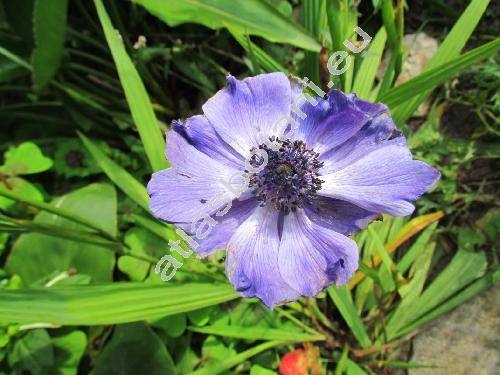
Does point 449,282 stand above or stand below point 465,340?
above

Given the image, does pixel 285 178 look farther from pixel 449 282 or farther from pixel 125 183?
pixel 449 282

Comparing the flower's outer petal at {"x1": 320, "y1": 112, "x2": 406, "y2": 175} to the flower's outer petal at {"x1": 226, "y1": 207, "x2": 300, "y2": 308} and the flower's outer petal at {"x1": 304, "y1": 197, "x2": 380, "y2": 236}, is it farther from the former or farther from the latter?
the flower's outer petal at {"x1": 226, "y1": 207, "x2": 300, "y2": 308}

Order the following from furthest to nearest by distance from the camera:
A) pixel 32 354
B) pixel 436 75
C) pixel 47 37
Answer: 1. pixel 47 37
2. pixel 32 354
3. pixel 436 75

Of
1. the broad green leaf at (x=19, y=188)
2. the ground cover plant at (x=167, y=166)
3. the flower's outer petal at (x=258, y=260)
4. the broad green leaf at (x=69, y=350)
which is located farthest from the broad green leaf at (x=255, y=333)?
the broad green leaf at (x=19, y=188)

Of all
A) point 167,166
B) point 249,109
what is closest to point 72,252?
point 167,166

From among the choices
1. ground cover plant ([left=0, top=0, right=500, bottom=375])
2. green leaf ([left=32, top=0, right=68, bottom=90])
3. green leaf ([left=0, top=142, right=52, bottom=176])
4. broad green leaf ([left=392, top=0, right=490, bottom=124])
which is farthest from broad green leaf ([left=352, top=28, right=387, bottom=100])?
green leaf ([left=0, top=142, right=52, bottom=176])

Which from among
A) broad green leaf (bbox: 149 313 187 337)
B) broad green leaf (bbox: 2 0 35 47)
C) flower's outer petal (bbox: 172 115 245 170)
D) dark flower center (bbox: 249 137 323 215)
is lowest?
broad green leaf (bbox: 149 313 187 337)

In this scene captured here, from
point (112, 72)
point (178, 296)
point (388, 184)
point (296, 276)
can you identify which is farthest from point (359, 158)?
point (112, 72)
